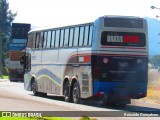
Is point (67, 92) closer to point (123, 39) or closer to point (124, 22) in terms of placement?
point (123, 39)

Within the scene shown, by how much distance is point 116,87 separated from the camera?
22.7 metres

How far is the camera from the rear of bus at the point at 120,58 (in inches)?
885

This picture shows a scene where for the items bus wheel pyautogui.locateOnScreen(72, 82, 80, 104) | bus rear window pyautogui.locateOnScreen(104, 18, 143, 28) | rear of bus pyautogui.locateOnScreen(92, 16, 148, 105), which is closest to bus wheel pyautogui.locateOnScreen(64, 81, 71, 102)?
bus wheel pyautogui.locateOnScreen(72, 82, 80, 104)

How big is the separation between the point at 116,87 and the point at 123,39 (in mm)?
2072

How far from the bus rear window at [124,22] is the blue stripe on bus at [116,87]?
96.6 inches

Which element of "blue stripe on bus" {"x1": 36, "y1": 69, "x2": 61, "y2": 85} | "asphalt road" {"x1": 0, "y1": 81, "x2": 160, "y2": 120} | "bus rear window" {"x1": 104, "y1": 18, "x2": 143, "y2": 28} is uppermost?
"bus rear window" {"x1": 104, "y1": 18, "x2": 143, "y2": 28}

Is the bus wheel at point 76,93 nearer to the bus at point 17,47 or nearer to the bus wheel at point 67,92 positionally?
the bus wheel at point 67,92

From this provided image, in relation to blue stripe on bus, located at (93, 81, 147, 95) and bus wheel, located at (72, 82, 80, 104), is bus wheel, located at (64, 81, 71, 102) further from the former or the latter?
blue stripe on bus, located at (93, 81, 147, 95)

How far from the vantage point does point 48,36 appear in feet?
92.1

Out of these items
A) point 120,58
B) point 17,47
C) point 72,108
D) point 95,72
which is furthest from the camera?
point 17,47

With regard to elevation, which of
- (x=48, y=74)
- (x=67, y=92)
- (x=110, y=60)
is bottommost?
(x=67, y=92)

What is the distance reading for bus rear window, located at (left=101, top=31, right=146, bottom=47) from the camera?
22672 mm

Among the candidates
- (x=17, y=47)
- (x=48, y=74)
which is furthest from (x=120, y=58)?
(x=17, y=47)

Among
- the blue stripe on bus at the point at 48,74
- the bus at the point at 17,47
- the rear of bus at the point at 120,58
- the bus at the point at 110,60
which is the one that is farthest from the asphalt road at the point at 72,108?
the bus at the point at 17,47
